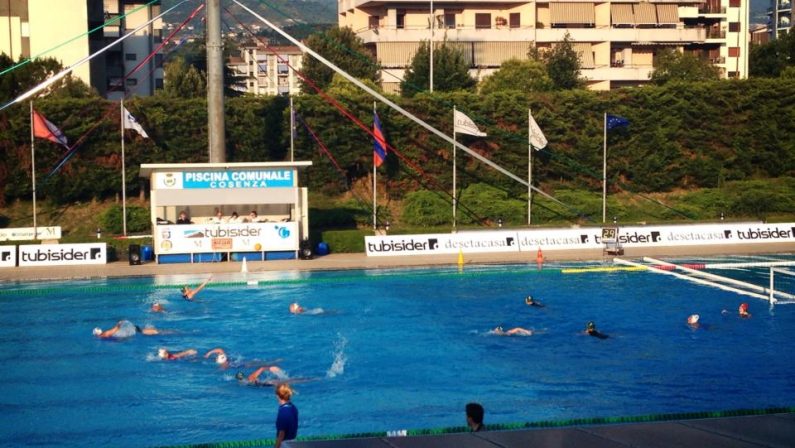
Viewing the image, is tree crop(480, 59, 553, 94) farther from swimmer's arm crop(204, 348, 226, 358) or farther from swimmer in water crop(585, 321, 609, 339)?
swimmer's arm crop(204, 348, 226, 358)

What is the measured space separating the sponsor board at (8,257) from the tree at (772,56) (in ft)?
245

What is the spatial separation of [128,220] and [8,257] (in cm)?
1003

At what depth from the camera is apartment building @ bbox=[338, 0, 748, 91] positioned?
9225 cm

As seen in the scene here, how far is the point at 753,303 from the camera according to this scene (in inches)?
1460

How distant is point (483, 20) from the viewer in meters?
95.2

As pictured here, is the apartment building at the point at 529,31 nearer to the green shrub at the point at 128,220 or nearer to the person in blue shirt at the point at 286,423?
the green shrub at the point at 128,220

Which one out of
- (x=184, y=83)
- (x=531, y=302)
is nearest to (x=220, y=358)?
(x=531, y=302)

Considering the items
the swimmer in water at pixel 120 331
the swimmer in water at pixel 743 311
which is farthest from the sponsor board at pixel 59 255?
the swimmer in water at pixel 743 311

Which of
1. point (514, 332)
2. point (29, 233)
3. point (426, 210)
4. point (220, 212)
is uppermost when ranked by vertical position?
point (220, 212)

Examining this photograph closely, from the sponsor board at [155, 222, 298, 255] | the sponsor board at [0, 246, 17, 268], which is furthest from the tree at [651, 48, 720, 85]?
the sponsor board at [0, 246, 17, 268]

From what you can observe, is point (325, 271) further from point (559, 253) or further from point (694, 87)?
point (694, 87)

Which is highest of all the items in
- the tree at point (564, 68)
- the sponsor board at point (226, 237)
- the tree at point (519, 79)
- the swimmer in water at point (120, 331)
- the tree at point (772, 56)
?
the tree at point (772, 56)

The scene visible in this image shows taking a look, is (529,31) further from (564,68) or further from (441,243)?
(441,243)

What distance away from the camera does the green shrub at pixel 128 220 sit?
5522 centimetres
